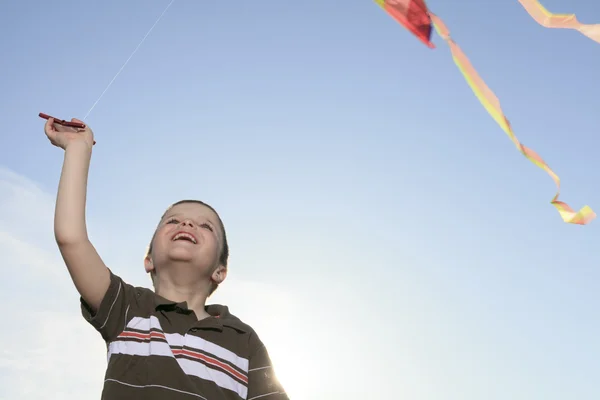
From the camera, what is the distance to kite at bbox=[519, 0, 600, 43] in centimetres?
334

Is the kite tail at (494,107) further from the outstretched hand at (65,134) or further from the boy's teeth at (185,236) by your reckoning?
the outstretched hand at (65,134)

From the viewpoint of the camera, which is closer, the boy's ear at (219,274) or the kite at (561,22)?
the boy's ear at (219,274)

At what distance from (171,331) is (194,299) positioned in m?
0.31

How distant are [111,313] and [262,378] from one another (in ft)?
2.11

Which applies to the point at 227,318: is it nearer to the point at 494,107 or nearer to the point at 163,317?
the point at 163,317

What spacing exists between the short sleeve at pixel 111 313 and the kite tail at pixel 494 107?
2450 millimetres

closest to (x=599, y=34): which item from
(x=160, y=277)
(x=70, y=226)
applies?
(x=160, y=277)

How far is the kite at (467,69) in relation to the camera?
3512 mm

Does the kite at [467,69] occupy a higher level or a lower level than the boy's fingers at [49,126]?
higher

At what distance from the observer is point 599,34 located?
330 cm

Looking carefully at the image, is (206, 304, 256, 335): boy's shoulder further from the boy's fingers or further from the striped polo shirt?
the boy's fingers

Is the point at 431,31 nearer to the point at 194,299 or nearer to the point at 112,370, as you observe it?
the point at 194,299

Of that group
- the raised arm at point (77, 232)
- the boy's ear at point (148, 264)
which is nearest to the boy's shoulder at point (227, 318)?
the boy's ear at point (148, 264)

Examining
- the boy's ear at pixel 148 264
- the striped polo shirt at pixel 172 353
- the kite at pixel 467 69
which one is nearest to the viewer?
the striped polo shirt at pixel 172 353
